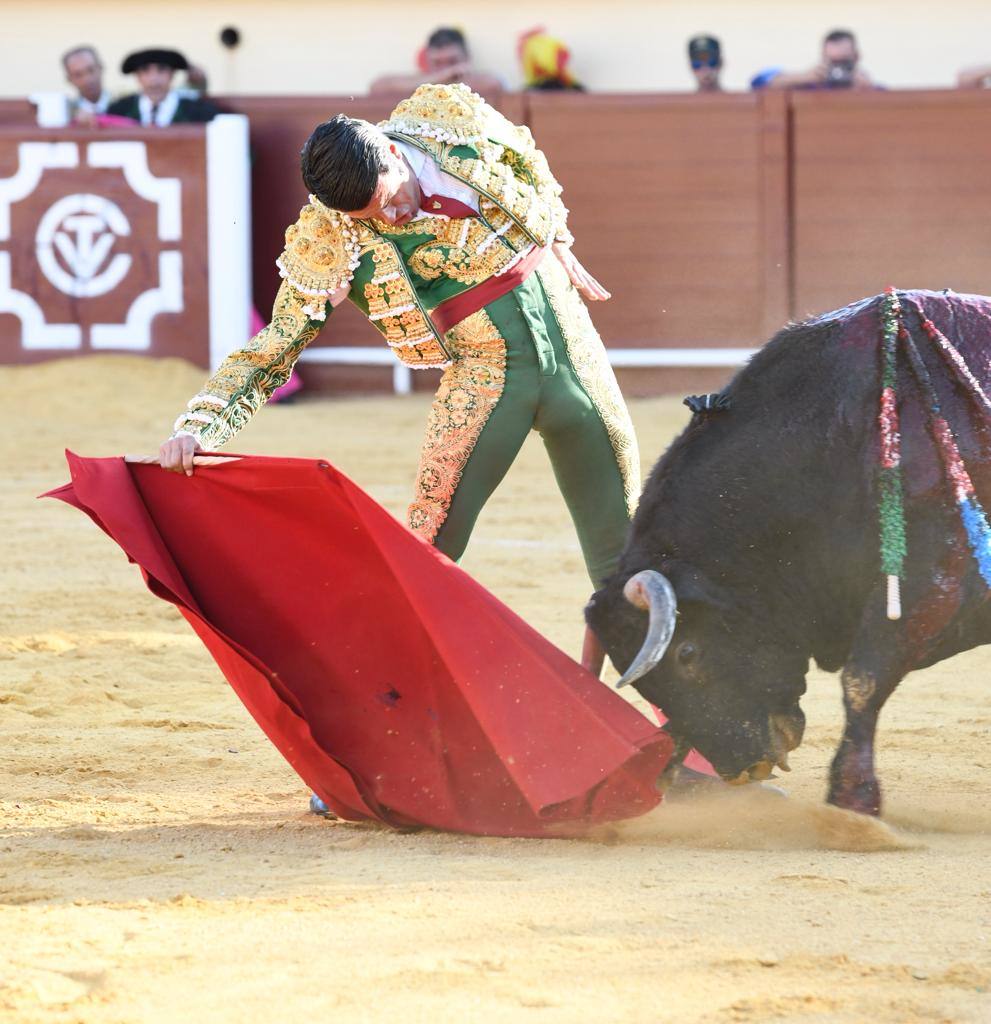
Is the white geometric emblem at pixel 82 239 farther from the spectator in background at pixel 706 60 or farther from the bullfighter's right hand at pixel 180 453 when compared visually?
the bullfighter's right hand at pixel 180 453

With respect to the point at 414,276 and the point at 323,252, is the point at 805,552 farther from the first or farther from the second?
the point at 323,252

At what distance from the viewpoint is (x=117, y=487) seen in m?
3.02

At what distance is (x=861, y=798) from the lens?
9.29ft

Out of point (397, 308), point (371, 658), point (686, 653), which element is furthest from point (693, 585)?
point (397, 308)

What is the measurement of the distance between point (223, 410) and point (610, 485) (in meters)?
0.71

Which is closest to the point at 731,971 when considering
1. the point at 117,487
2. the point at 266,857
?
the point at 266,857

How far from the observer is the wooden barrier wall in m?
8.45

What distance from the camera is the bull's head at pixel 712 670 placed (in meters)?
2.91

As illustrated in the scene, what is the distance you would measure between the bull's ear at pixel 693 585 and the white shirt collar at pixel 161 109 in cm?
639

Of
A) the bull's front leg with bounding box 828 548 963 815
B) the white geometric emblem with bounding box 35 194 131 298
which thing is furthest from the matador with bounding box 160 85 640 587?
the white geometric emblem with bounding box 35 194 131 298

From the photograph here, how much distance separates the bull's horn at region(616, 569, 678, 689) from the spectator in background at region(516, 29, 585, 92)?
679 cm

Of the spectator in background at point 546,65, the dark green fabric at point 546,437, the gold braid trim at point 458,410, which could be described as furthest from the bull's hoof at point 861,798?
the spectator in background at point 546,65

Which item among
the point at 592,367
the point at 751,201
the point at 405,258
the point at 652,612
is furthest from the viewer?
the point at 751,201

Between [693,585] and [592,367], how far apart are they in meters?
0.48
